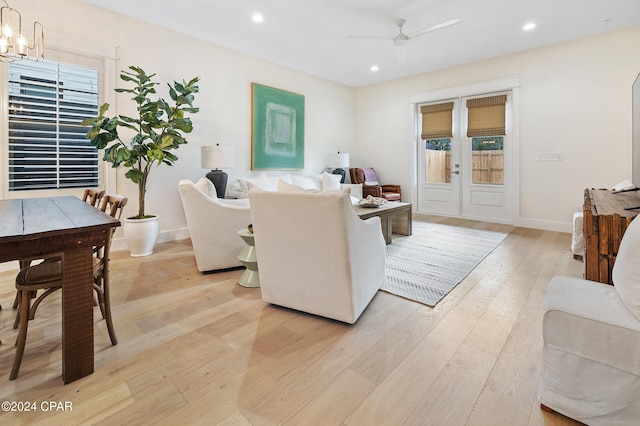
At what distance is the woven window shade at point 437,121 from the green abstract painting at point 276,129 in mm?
2492

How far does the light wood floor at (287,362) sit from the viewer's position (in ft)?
4.24

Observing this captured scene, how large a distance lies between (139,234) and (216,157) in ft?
4.35

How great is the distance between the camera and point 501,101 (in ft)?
17.4

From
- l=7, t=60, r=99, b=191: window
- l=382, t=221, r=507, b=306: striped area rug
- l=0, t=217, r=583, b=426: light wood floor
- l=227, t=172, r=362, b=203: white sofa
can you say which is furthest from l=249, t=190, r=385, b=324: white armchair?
l=7, t=60, r=99, b=191: window

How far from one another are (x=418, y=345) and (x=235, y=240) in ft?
6.51

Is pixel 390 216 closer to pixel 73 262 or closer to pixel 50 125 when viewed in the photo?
pixel 73 262

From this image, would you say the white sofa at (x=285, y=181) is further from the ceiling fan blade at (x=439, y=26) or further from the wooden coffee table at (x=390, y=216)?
the ceiling fan blade at (x=439, y=26)

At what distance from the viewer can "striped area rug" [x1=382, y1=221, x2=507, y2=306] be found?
2.60 m

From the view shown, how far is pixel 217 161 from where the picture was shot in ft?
13.5

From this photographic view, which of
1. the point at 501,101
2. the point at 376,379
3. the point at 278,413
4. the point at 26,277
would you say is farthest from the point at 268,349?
the point at 501,101

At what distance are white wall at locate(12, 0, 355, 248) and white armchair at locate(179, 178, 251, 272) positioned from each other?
152cm

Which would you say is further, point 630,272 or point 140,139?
point 140,139

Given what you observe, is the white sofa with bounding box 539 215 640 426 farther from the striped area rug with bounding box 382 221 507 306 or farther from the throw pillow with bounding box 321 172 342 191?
the throw pillow with bounding box 321 172 342 191

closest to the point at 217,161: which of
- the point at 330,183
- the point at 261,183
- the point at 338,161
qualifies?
the point at 261,183
